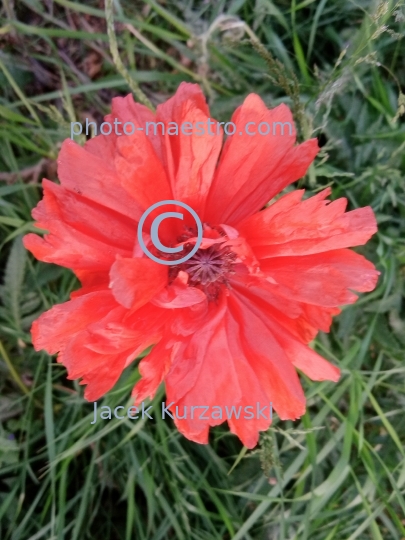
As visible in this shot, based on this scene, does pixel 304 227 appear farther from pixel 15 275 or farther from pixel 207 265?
pixel 15 275

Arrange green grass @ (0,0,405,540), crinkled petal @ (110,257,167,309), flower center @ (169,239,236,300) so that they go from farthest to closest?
green grass @ (0,0,405,540)
flower center @ (169,239,236,300)
crinkled petal @ (110,257,167,309)

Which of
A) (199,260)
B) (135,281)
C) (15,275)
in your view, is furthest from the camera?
(15,275)

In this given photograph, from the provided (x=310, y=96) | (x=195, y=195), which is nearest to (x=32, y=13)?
(x=310, y=96)

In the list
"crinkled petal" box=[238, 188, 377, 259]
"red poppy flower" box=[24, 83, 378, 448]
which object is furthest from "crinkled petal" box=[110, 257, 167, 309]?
"crinkled petal" box=[238, 188, 377, 259]

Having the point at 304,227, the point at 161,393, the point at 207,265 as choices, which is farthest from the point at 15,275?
the point at 304,227

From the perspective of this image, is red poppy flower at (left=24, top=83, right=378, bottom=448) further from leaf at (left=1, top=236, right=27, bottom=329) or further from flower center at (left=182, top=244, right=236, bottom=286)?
leaf at (left=1, top=236, right=27, bottom=329)

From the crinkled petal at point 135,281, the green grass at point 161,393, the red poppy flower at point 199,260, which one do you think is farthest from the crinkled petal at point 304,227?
the green grass at point 161,393

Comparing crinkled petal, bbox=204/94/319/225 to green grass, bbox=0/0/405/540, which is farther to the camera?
green grass, bbox=0/0/405/540
